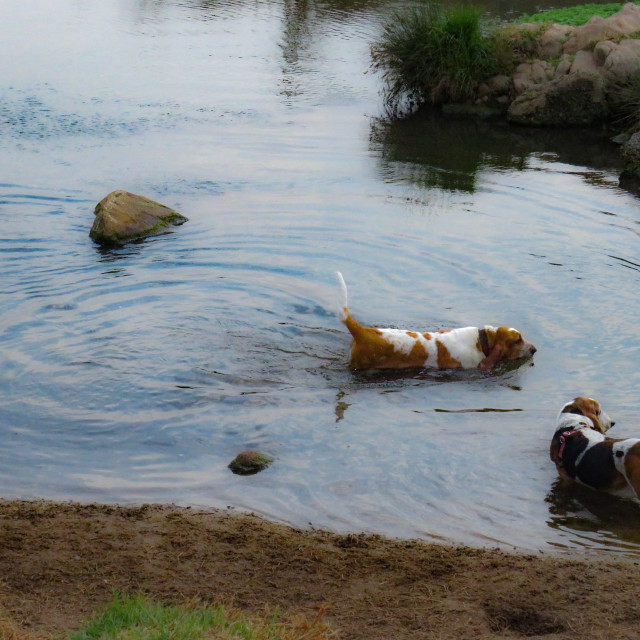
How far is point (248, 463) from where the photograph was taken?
6504 mm

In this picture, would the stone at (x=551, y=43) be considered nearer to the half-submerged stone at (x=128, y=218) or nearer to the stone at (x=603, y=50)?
the stone at (x=603, y=50)

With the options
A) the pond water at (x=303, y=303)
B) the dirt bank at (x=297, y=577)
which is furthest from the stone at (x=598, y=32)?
the dirt bank at (x=297, y=577)

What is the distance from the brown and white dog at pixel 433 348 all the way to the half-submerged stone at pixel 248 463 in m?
1.68

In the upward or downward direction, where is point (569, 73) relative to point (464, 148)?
upward

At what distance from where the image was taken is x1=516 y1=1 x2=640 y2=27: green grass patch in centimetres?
2362

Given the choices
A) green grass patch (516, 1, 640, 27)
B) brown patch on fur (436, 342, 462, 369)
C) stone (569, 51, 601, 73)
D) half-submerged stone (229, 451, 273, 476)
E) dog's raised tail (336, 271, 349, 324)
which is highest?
green grass patch (516, 1, 640, 27)

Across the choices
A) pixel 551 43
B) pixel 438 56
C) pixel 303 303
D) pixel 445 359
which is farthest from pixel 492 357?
pixel 551 43

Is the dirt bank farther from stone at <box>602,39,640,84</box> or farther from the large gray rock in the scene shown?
stone at <box>602,39,640,84</box>

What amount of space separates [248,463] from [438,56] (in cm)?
1459

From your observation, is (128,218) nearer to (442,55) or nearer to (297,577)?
(297,577)

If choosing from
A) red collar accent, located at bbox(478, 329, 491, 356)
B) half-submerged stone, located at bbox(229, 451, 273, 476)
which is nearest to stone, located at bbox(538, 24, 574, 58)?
red collar accent, located at bbox(478, 329, 491, 356)

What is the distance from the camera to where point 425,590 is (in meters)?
4.84

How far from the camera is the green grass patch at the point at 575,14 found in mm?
23619

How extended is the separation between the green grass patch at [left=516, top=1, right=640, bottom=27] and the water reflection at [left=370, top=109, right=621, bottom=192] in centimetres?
633
